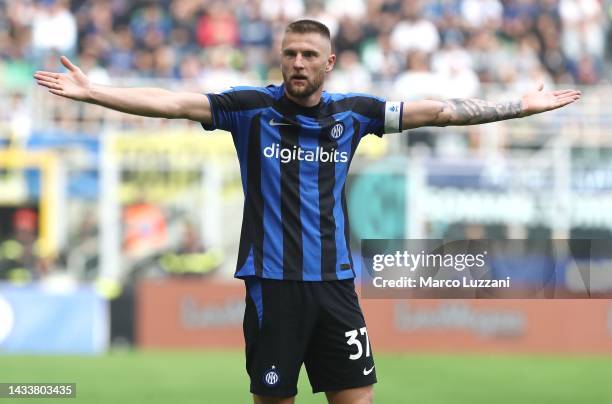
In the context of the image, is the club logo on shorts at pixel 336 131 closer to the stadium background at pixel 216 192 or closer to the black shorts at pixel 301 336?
the black shorts at pixel 301 336

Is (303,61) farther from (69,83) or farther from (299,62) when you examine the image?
(69,83)

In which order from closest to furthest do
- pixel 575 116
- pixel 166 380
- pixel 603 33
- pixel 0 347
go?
pixel 166 380 < pixel 0 347 < pixel 575 116 < pixel 603 33

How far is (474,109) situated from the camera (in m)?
6.37

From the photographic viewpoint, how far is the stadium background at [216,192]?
1602 centimetres

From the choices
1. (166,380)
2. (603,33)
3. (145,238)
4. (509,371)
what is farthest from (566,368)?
(603,33)

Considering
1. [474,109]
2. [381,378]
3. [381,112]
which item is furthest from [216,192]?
[381,112]

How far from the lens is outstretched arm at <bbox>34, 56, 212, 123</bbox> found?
18.8ft

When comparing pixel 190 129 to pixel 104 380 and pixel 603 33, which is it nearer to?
pixel 104 380

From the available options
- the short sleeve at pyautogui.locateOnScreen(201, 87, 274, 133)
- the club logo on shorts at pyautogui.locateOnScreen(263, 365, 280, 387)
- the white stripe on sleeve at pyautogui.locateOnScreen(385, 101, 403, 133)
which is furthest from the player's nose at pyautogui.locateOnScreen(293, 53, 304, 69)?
the club logo on shorts at pyautogui.locateOnScreen(263, 365, 280, 387)

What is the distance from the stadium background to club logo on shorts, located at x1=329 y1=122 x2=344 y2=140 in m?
7.36

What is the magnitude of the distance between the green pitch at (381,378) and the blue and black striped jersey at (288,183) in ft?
15.7

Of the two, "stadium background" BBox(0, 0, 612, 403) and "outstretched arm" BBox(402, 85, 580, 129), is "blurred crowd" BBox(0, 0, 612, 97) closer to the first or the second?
"stadium background" BBox(0, 0, 612, 403)

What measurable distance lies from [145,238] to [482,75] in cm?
635

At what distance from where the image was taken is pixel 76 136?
17.4m
